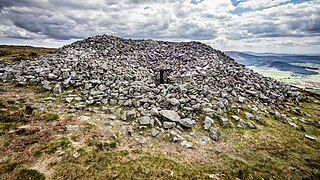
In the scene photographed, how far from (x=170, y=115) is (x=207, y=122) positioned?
2594 mm

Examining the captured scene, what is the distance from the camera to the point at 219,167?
8625mm

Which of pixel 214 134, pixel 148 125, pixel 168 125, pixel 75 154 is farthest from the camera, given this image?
pixel 148 125

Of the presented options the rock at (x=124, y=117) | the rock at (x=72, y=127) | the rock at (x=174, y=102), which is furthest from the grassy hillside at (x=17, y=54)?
the rock at (x=174, y=102)

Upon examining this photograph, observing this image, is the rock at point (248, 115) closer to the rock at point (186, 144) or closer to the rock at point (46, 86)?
the rock at point (186, 144)

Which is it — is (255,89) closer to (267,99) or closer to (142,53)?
(267,99)

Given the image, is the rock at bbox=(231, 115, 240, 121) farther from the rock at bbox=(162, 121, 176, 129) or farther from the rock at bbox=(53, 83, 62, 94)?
the rock at bbox=(53, 83, 62, 94)

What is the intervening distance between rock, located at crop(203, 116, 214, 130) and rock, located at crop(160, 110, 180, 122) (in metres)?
1.88

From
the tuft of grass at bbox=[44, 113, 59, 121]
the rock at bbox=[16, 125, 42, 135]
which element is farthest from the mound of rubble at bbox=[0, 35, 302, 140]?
the rock at bbox=[16, 125, 42, 135]

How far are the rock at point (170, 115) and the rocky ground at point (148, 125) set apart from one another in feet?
0.23

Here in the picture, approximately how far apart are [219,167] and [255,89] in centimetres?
1331

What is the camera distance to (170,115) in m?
12.2

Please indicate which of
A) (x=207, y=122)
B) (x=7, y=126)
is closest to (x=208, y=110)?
(x=207, y=122)

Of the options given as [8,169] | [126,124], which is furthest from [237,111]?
[8,169]

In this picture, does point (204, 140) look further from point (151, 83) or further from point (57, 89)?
point (57, 89)
